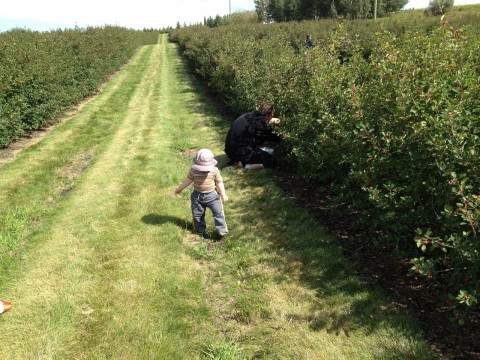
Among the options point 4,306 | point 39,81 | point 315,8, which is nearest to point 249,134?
point 4,306

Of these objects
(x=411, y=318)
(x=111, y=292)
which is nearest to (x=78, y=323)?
(x=111, y=292)

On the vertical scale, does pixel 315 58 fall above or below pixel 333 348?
above

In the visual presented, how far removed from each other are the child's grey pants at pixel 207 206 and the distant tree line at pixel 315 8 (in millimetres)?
53301

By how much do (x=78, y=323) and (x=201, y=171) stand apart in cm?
220

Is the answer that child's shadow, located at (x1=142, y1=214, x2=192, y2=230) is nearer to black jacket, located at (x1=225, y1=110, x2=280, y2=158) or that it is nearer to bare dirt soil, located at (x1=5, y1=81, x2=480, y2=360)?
bare dirt soil, located at (x1=5, y1=81, x2=480, y2=360)

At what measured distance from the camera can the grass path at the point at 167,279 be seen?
3.16m

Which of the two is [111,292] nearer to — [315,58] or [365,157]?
[365,157]

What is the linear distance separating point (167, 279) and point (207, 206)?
1.17 m

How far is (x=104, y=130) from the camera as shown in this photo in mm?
10750

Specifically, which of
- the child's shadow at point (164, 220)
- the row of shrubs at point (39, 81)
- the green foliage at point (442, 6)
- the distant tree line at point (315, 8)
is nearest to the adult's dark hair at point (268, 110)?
the child's shadow at point (164, 220)

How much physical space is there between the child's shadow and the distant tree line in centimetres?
5313

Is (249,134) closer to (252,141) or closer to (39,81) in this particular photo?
(252,141)

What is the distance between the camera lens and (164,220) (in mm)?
5402

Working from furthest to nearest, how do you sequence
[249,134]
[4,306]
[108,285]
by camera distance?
1. [249,134]
2. [108,285]
3. [4,306]
